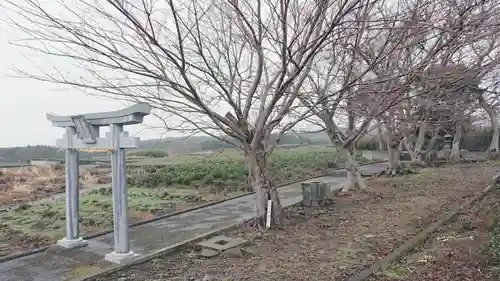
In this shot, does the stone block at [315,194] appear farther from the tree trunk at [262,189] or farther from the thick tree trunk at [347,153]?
the tree trunk at [262,189]

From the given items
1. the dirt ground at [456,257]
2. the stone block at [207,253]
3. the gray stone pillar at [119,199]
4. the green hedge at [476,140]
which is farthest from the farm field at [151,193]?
the green hedge at [476,140]

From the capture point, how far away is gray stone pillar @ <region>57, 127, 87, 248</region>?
6188 millimetres

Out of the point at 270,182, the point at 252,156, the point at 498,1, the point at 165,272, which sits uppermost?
the point at 498,1

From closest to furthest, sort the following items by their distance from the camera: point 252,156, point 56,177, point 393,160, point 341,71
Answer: point 252,156
point 341,71
point 393,160
point 56,177

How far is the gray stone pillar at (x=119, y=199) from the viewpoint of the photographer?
5.31 meters

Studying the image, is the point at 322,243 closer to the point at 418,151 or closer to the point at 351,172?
the point at 351,172

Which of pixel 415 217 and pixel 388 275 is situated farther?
pixel 415 217

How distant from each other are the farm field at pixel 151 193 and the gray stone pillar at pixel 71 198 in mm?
866

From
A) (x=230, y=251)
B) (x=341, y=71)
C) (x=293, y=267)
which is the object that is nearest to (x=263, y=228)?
(x=230, y=251)

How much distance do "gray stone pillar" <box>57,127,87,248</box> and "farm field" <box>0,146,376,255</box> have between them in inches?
34.1

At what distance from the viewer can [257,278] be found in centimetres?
439

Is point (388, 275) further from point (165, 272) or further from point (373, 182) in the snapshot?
point (373, 182)

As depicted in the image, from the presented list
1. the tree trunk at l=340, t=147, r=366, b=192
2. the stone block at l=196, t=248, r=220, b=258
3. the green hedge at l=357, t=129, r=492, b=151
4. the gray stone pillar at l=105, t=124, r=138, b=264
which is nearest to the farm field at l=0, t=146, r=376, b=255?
the gray stone pillar at l=105, t=124, r=138, b=264

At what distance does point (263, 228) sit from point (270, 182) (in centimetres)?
75
